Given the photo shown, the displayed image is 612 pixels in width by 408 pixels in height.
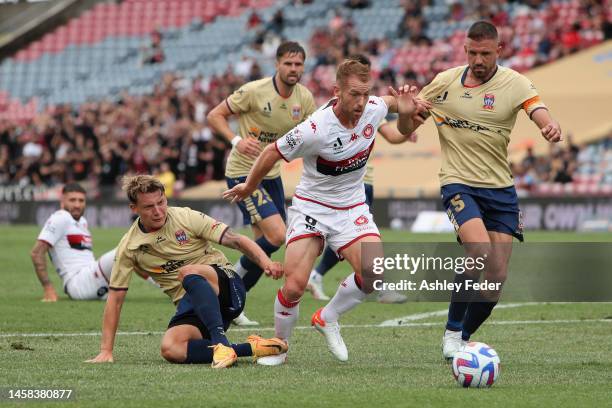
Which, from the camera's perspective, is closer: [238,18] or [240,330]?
[240,330]

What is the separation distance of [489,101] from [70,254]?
6.57m

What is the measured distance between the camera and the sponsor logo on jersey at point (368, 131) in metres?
8.28

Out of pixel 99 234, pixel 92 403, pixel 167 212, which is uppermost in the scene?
pixel 167 212

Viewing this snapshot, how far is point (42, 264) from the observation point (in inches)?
520

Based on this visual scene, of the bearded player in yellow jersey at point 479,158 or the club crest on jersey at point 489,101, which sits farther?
the club crest on jersey at point 489,101

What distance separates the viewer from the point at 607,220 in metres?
24.1

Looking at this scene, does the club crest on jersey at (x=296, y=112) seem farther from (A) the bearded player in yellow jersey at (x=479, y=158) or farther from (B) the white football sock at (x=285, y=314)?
(B) the white football sock at (x=285, y=314)

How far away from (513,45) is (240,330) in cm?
2202


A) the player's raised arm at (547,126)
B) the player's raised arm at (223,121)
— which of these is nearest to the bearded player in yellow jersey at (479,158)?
the player's raised arm at (547,126)

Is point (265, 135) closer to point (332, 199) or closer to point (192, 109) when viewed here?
point (332, 199)

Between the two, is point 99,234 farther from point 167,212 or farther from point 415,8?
point 167,212

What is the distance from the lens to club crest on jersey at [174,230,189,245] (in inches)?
333

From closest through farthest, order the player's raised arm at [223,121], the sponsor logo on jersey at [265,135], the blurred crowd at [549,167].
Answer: the player's raised arm at [223,121], the sponsor logo on jersey at [265,135], the blurred crowd at [549,167]

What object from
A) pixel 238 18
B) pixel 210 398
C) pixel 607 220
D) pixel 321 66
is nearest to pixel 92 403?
pixel 210 398
